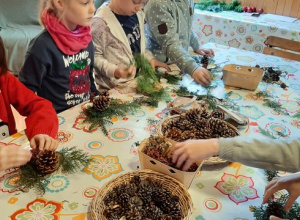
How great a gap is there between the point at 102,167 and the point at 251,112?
2.36ft

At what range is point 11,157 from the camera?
74cm

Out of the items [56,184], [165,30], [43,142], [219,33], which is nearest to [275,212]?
[56,184]

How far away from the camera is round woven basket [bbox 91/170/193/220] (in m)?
0.66

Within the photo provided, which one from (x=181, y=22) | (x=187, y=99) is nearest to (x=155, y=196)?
(x=187, y=99)

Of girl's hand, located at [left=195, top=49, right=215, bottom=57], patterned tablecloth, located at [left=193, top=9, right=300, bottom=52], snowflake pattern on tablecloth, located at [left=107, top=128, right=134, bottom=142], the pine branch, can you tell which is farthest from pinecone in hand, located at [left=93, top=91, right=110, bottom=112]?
patterned tablecloth, located at [left=193, top=9, right=300, bottom=52]

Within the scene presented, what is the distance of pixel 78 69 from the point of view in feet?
4.43

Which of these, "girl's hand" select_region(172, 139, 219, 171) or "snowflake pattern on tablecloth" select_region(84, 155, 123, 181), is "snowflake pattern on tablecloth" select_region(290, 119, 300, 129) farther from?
"snowflake pattern on tablecloth" select_region(84, 155, 123, 181)

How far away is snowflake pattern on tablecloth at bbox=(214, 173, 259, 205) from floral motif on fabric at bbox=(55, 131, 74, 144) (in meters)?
0.51

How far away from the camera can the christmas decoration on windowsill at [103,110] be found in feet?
3.55

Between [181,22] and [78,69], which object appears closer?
[78,69]

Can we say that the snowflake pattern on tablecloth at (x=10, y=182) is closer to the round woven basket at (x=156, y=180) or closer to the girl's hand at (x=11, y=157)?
the girl's hand at (x=11, y=157)

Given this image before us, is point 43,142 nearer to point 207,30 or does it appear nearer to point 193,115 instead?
point 193,115

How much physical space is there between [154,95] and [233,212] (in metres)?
0.68

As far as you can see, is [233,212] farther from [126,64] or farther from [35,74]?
[126,64]
